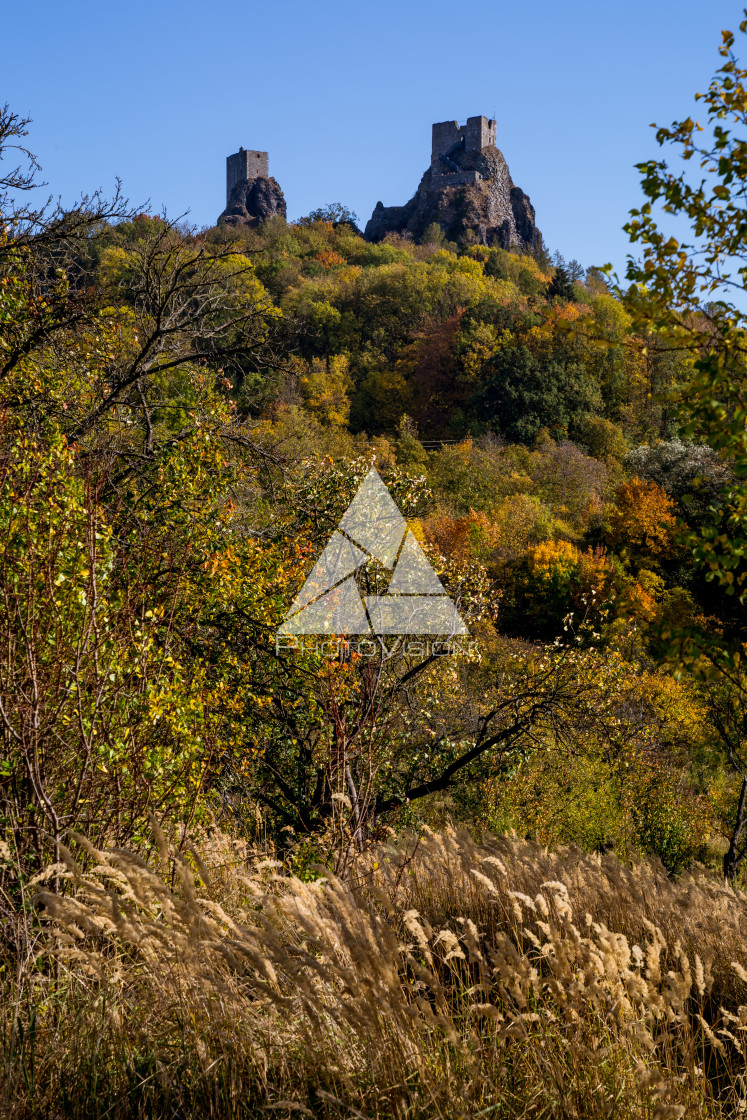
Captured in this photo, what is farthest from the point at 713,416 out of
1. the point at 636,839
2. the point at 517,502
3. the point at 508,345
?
the point at 508,345

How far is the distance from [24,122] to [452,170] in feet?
298

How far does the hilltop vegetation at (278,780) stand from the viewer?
2283 millimetres

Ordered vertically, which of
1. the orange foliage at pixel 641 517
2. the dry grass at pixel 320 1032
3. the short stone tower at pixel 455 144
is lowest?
the dry grass at pixel 320 1032

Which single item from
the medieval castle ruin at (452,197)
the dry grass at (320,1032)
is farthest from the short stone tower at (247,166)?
the dry grass at (320,1032)

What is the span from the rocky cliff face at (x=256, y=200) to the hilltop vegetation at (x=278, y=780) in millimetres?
83249

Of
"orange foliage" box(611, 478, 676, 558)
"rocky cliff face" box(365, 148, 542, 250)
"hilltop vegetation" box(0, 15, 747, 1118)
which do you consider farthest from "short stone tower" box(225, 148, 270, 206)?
"hilltop vegetation" box(0, 15, 747, 1118)

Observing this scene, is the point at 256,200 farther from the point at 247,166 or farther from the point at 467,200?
the point at 467,200

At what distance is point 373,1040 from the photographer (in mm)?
2189

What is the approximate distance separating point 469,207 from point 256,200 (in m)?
22.9

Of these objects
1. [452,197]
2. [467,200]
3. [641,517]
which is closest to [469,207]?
[467,200]

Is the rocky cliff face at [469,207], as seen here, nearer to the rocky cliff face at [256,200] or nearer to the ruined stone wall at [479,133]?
the ruined stone wall at [479,133]

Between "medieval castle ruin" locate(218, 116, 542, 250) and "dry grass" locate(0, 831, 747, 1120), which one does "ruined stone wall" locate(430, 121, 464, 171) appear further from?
"dry grass" locate(0, 831, 747, 1120)

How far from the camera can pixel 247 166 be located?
90.8 metres

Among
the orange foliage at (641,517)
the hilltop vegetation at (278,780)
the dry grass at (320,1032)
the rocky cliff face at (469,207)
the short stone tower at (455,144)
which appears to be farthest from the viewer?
the short stone tower at (455,144)
